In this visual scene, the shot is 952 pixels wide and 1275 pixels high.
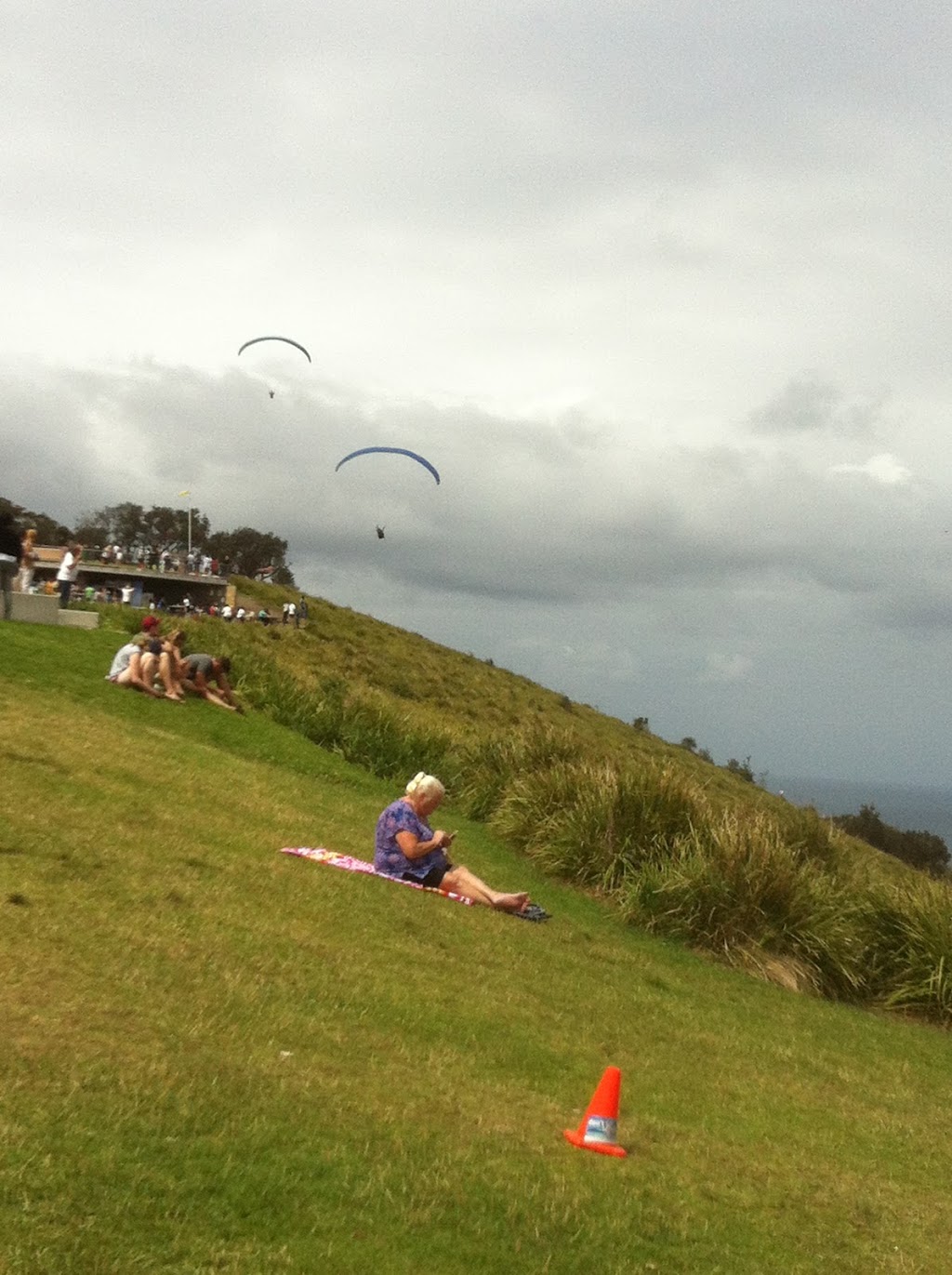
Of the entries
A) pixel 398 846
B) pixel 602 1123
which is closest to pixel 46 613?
pixel 398 846

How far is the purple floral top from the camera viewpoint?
12.1m

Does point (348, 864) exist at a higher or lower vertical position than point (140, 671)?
lower

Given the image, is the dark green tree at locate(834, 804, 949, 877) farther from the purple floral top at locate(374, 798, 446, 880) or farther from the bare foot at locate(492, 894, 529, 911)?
the purple floral top at locate(374, 798, 446, 880)

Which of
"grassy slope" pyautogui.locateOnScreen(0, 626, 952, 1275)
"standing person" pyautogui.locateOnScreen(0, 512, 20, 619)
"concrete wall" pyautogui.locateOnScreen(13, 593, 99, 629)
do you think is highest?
"standing person" pyautogui.locateOnScreen(0, 512, 20, 619)

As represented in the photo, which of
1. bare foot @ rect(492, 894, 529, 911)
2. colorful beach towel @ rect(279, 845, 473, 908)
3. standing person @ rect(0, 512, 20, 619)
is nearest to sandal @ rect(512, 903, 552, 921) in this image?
bare foot @ rect(492, 894, 529, 911)

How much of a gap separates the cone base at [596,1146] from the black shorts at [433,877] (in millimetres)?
5902

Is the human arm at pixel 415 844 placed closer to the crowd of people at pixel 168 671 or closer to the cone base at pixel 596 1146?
the cone base at pixel 596 1146

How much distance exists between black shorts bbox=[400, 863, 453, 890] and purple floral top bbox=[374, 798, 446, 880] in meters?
0.02

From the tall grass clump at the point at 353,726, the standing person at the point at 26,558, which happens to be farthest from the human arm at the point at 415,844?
the standing person at the point at 26,558

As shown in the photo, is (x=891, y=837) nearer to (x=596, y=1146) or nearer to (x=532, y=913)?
(x=532, y=913)

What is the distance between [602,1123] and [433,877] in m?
6.07

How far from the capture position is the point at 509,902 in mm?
12203

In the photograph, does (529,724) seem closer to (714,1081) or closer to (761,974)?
(761,974)

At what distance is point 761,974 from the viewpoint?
1355 centimetres
